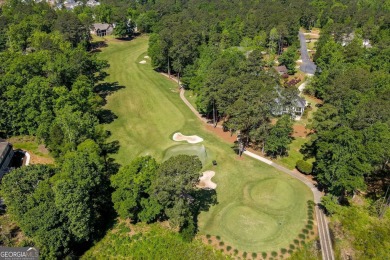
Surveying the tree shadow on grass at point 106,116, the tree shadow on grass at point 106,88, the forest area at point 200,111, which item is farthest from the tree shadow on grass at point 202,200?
the tree shadow on grass at point 106,88

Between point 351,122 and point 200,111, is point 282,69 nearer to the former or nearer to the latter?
point 200,111

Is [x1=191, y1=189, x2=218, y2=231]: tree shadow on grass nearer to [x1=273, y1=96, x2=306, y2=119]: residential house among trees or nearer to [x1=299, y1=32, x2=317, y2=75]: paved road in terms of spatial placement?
[x1=273, y1=96, x2=306, y2=119]: residential house among trees

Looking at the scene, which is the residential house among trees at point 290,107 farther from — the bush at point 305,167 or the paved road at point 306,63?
the paved road at point 306,63

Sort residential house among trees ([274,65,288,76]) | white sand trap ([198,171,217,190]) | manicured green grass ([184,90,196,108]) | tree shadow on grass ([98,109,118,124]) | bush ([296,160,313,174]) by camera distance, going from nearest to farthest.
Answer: white sand trap ([198,171,217,190]) → bush ([296,160,313,174]) → tree shadow on grass ([98,109,118,124]) → manicured green grass ([184,90,196,108]) → residential house among trees ([274,65,288,76])

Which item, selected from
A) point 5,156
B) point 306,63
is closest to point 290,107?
point 306,63

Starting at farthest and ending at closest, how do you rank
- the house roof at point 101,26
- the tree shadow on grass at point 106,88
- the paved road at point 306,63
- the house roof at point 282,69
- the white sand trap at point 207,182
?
the house roof at point 101,26 → the paved road at point 306,63 → the house roof at point 282,69 → the tree shadow on grass at point 106,88 → the white sand trap at point 207,182

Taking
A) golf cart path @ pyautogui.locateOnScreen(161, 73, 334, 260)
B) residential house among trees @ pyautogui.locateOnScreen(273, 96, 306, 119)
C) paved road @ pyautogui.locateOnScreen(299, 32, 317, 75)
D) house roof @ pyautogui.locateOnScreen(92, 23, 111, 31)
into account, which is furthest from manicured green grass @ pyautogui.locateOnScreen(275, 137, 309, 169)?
house roof @ pyautogui.locateOnScreen(92, 23, 111, 31)

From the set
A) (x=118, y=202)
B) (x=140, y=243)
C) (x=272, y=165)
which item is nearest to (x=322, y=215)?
(x=272, y=165)
